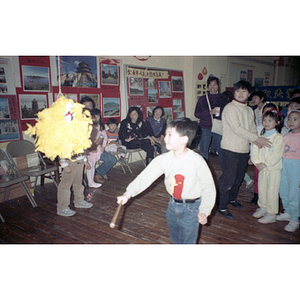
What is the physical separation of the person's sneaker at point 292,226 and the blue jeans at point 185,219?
61.9 inches

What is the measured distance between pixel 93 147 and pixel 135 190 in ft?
7.71

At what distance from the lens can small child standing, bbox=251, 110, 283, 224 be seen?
9.15 feet

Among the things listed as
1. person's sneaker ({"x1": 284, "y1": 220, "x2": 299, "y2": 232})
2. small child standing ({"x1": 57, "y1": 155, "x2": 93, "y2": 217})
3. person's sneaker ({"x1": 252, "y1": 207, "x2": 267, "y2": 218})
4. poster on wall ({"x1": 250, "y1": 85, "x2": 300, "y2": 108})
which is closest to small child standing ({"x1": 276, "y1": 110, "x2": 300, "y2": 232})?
person's sneaker ({"x1": 284, "y1": 220, "x2": 299, "y2": 232})

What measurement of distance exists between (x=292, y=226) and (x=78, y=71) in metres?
4.31

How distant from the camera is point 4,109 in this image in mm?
3869

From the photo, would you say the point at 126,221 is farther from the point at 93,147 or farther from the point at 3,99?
the point at 3,99

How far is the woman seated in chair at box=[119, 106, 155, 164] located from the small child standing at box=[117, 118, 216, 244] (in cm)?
340

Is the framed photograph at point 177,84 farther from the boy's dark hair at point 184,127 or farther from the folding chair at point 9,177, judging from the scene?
the boy's dark hair at point 184,127

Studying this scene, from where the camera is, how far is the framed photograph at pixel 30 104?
4078 mm

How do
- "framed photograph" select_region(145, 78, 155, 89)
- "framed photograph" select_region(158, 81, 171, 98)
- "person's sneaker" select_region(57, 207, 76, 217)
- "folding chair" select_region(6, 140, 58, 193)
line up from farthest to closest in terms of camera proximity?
1. "framed photograph" select_region(158, 81, 171, 98)
2. "framed photograph" select_region(145, 78, 155, 89)
3. "folding chair" select_region(6, 140, 58, 193)
4. "person's sneaker" select_region(57, 207, 76, 217)

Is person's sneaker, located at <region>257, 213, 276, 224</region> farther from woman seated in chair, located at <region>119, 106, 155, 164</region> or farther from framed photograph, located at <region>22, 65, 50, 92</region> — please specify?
framed photograph, located at <region>22, 65, 50, 92</region>

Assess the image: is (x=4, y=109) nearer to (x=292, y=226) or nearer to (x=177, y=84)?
(x=292, y=226)

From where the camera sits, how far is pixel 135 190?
1.74 meters

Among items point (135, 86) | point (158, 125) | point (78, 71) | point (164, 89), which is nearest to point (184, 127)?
point (78, 71)
